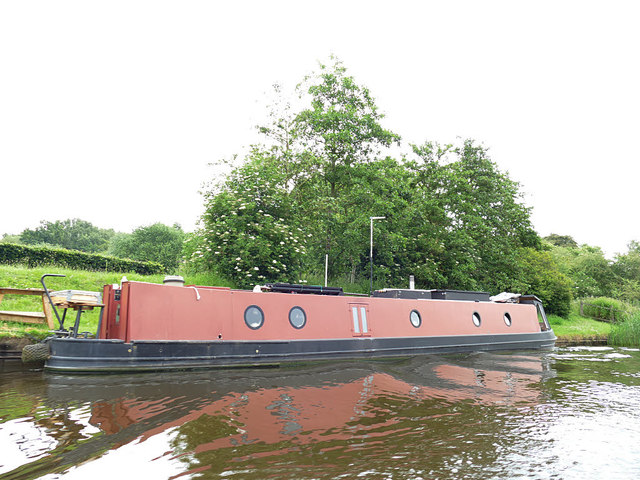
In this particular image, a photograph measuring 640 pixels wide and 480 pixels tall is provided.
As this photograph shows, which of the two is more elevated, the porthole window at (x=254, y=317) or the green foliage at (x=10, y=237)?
the green foliage at (x=10, y=237)

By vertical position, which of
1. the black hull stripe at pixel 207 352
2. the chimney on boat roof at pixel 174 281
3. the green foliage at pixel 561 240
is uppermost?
the green foliage at pixel 561 240

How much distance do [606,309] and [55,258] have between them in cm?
3425

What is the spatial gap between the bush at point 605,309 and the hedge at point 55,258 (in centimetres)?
3097

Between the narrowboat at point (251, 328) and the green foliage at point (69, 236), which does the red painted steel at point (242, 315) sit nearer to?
the narrowboat at point (251, 328)

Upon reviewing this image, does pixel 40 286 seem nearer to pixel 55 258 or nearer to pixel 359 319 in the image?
pixel 55 258

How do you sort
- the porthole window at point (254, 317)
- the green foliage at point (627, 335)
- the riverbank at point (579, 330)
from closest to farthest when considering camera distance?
the porthole window at point (254, 317) → the green foliage at point (627, 335) → the riverbank at point (579, 330)

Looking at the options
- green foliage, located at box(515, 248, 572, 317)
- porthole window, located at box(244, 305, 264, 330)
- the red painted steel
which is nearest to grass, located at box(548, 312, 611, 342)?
green foliage, located at box(515, 248, 572, 317)

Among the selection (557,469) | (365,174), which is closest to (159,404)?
(557,469)

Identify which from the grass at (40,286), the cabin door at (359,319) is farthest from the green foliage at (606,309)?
the grass at (40,286)

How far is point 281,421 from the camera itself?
18.9 feet

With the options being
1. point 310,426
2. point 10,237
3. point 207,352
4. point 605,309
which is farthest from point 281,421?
point 10,237

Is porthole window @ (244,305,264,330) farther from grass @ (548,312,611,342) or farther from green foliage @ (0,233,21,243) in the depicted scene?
green foliage @ (0,233,21,243)

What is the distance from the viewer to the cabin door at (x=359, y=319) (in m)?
12.1

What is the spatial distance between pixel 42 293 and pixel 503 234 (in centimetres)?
2644
